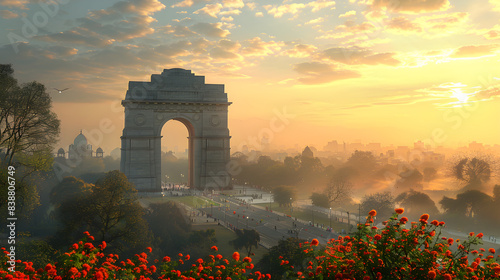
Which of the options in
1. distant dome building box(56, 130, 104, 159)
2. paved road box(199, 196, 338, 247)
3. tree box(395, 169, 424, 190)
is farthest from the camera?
distant dome building box(56, 130, 104, 159)

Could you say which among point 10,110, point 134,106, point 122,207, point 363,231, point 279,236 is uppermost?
point 134,106

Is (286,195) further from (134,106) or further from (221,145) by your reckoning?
(134,106)

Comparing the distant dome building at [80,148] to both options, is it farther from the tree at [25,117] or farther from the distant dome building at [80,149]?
the tree at [25,117]

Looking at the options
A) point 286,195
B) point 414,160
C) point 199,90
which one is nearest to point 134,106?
point 199,90

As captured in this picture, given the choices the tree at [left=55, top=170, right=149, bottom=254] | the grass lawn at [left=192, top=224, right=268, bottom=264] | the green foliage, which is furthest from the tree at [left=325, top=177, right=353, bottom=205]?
the tree at [left=55, top=170, right=149, bottom=254]

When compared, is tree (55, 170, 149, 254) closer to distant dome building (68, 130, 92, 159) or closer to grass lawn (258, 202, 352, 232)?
grass lawn (258, 202, 352, 232)

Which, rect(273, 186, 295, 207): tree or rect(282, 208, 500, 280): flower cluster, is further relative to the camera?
rect(273, 186, 295, 207): tree
